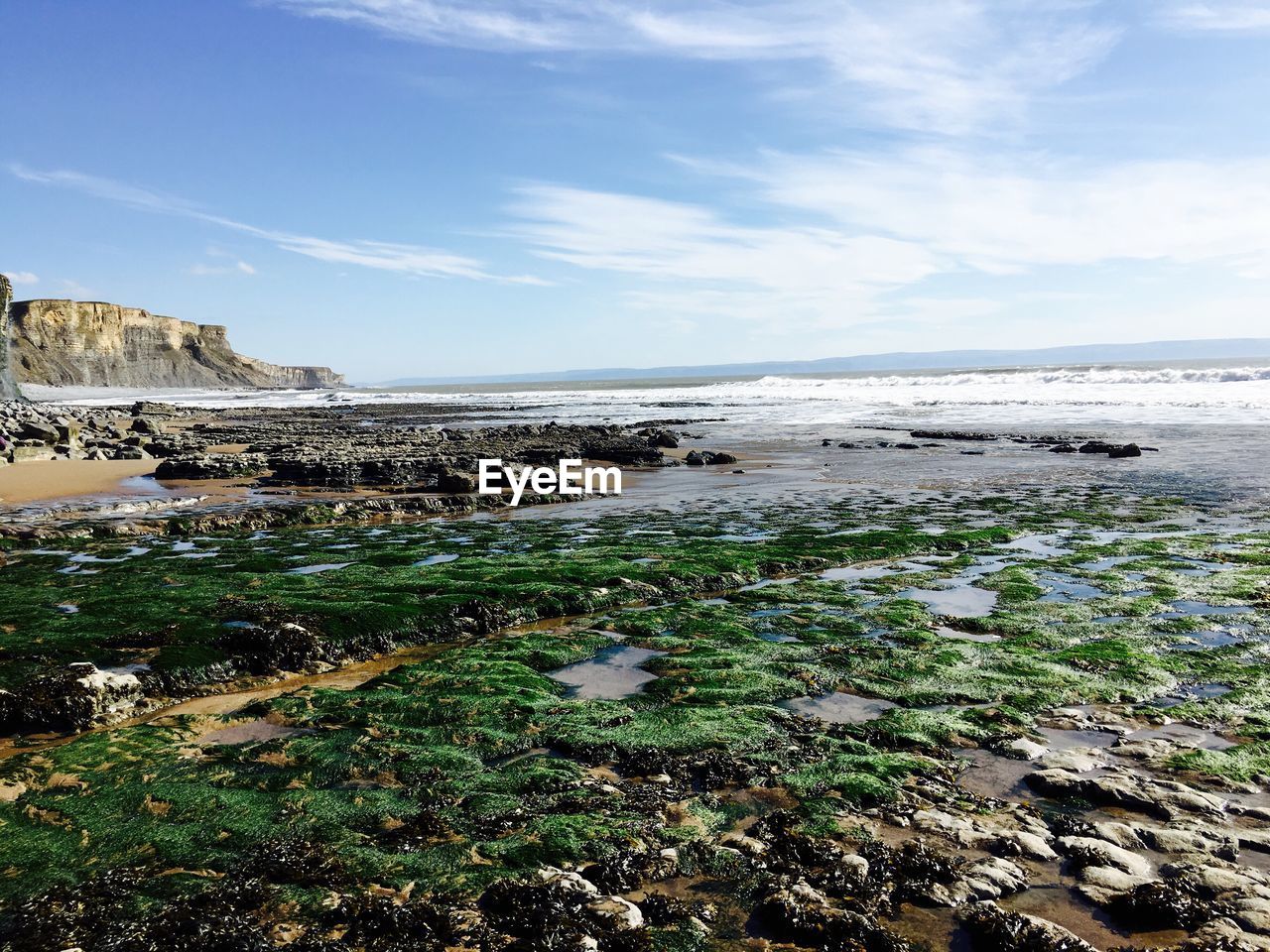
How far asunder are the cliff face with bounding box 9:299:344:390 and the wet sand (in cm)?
9120

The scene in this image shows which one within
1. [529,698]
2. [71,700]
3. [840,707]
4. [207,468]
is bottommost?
[840,707]

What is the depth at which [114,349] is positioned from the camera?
122 m

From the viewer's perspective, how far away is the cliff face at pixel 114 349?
10731cm

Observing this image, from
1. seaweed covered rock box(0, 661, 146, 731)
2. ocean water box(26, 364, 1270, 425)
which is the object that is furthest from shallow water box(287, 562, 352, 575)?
ocean water box(26, 364, 1270, 425)

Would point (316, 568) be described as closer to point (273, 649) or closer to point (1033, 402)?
point (273, 649)

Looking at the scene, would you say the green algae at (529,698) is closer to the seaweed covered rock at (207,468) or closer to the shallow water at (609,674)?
the shallow water at (609,674)

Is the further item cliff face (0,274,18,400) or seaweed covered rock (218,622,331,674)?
cliff face (0,274,18,400)

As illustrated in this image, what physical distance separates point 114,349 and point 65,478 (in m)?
124

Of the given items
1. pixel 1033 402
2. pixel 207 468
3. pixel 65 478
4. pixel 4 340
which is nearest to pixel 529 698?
pixel 207 468

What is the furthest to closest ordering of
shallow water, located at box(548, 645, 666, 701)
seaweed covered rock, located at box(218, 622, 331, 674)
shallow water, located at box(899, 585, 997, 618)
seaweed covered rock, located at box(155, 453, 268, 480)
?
1. seaweed covered rock, located at box(155, 453, 268, 480)
2. shallow water, located at box(899, 585, 997, 618)
3. seaweed covered rock, located at box(218, 622, 331, 674)
4. shallow water, located at box(548, 645, 666, 701)

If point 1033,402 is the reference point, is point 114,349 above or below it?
above

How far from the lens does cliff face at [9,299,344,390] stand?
107m

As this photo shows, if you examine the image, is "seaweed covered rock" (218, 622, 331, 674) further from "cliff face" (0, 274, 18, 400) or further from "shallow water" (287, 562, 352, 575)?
"cliff face" (0, 274, 18, 400)

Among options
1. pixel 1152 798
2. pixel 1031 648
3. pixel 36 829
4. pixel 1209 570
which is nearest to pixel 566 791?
pixel 36 829
